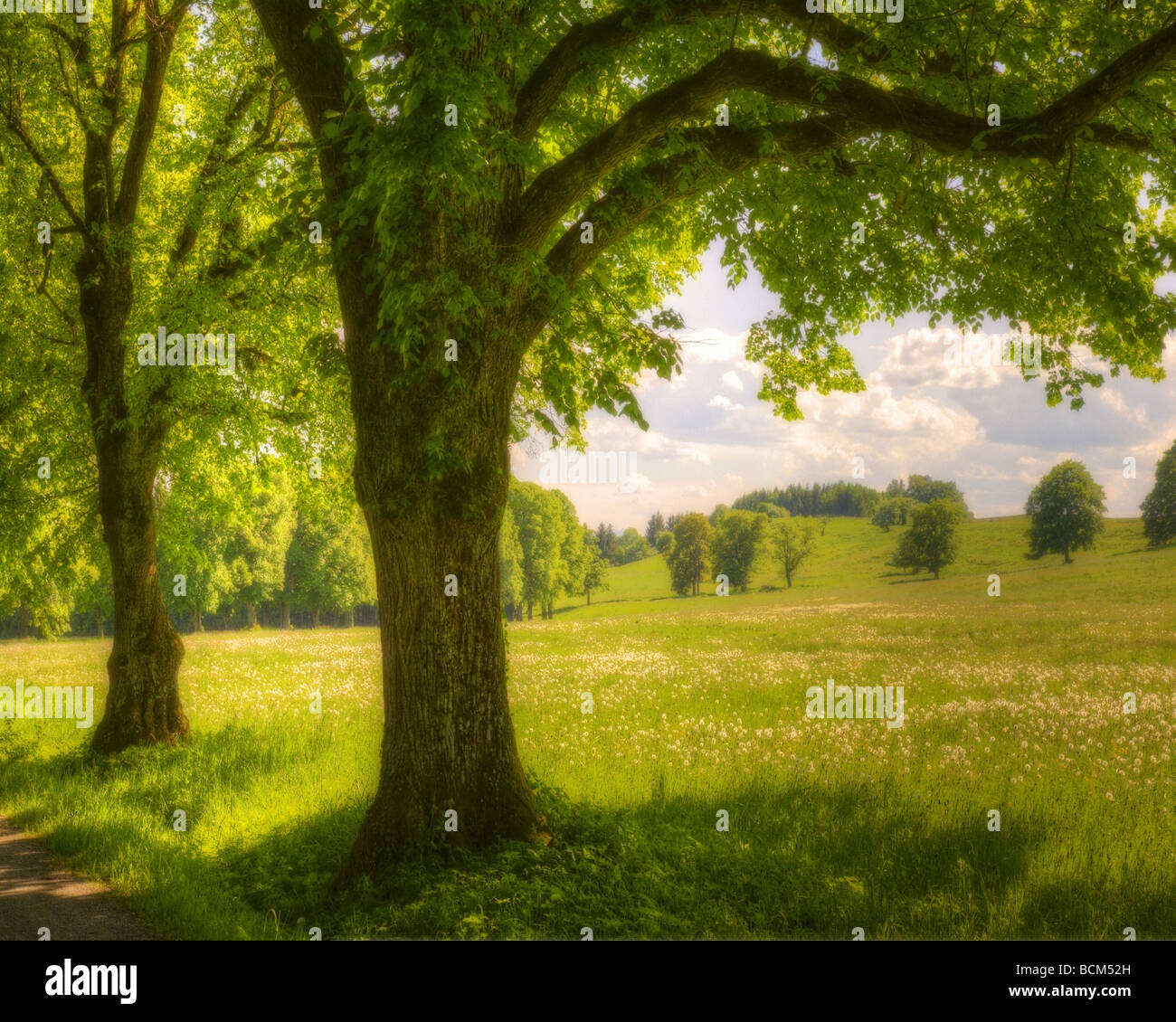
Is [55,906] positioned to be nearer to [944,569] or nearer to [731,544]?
[944,569]

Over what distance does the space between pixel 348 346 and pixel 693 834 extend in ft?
21.2

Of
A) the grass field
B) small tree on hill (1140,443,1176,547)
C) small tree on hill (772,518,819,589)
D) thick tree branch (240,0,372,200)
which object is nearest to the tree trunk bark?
the grass field

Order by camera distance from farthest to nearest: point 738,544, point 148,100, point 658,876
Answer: point 738,544, point 148,100, point 658,876

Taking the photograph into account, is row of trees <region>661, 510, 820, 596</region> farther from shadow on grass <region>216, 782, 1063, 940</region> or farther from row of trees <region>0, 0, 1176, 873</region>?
shadow on grass <region>216, 782, 1063, 940</region>

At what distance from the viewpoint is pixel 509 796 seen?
8.10 m

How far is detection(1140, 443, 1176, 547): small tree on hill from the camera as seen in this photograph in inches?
1825

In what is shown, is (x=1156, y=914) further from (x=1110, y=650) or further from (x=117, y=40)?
(x=117, y=40)

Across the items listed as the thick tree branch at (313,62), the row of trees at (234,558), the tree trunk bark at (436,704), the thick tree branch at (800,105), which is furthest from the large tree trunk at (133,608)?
the thick tree branch at (800,105)

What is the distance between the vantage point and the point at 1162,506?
47781 millimetres

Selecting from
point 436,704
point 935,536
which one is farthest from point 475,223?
point 935,536

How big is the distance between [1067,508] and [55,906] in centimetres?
5608

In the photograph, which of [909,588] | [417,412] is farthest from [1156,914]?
[909,588]

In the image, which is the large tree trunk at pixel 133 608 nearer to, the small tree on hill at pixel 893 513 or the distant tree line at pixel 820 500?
the small tree on hill at pixel 893 513

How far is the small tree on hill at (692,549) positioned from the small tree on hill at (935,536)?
83.6 ft
